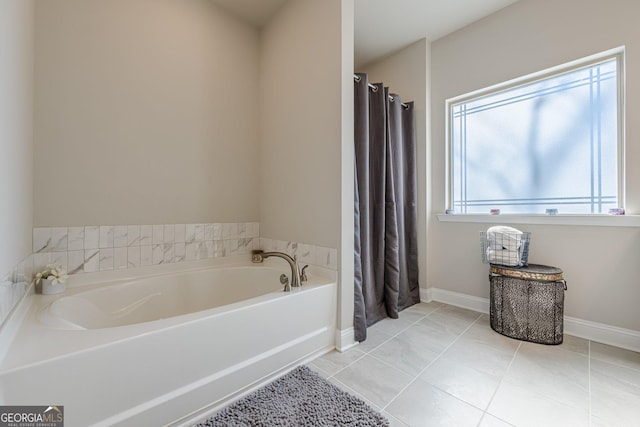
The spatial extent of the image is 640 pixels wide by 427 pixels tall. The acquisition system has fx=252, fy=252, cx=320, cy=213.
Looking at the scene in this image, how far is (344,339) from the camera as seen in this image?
1.69 m

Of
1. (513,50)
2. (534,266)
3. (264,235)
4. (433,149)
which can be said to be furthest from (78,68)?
(534,266)

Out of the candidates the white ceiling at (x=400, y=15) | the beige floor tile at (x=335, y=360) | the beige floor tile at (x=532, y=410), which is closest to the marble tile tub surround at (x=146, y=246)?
the beige floor tile at (x=335, y=360)

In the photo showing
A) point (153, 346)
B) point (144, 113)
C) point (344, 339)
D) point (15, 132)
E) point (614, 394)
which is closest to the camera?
point (153, 346)

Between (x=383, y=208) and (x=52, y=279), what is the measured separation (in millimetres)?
2183

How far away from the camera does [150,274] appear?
1.80 metres

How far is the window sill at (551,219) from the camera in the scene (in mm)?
1615

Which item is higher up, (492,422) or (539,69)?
(539,69)

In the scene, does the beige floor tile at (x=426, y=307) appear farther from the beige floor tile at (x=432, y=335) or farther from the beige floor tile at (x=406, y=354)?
the beige floor tile at (x=406, y=354)

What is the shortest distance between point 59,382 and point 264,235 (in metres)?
1.62

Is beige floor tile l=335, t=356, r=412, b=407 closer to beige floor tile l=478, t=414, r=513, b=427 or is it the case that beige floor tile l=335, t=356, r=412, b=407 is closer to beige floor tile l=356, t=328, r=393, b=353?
beige floor tile l=356, t=328, r=393, b=353

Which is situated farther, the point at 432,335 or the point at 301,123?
the point at 301,123

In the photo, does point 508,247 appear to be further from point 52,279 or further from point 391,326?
point 52,279

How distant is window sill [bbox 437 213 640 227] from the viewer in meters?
1.61

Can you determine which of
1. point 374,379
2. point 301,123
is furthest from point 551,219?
point 301,123
